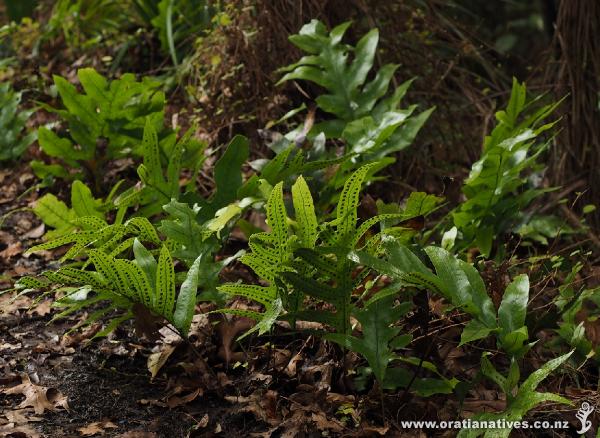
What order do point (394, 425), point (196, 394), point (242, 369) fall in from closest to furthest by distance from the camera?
1. point (394, 425)
2. point (196, 394)
3. point (242, 369)

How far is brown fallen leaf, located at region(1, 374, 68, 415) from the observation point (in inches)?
85.7

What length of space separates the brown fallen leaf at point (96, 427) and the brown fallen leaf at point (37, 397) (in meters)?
0.13

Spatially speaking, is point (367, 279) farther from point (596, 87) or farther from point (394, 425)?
point (596, 87)

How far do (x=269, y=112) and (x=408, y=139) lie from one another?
32.6 inches

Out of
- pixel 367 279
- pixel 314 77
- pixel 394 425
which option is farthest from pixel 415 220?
pixel 314 77

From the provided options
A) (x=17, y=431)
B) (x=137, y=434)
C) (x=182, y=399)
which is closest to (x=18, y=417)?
(x=17, y=431)

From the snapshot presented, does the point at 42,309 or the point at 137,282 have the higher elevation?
the point at 137,282

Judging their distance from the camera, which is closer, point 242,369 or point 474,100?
point 242,369

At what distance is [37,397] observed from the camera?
220cm

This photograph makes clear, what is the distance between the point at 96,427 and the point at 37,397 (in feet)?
0.71

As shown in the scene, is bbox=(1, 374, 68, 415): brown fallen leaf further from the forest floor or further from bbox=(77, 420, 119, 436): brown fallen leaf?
bbox=(77, 420, 119, 436): brown fallen leaf

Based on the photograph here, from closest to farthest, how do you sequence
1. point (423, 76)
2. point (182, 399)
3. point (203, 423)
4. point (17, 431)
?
1. point (17, 431)
2. point (203, 423)
3. point (182, 399)
4. point (423, 76)

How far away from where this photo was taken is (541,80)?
372 centimetres

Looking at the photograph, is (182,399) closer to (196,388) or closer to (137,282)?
(196,388)
